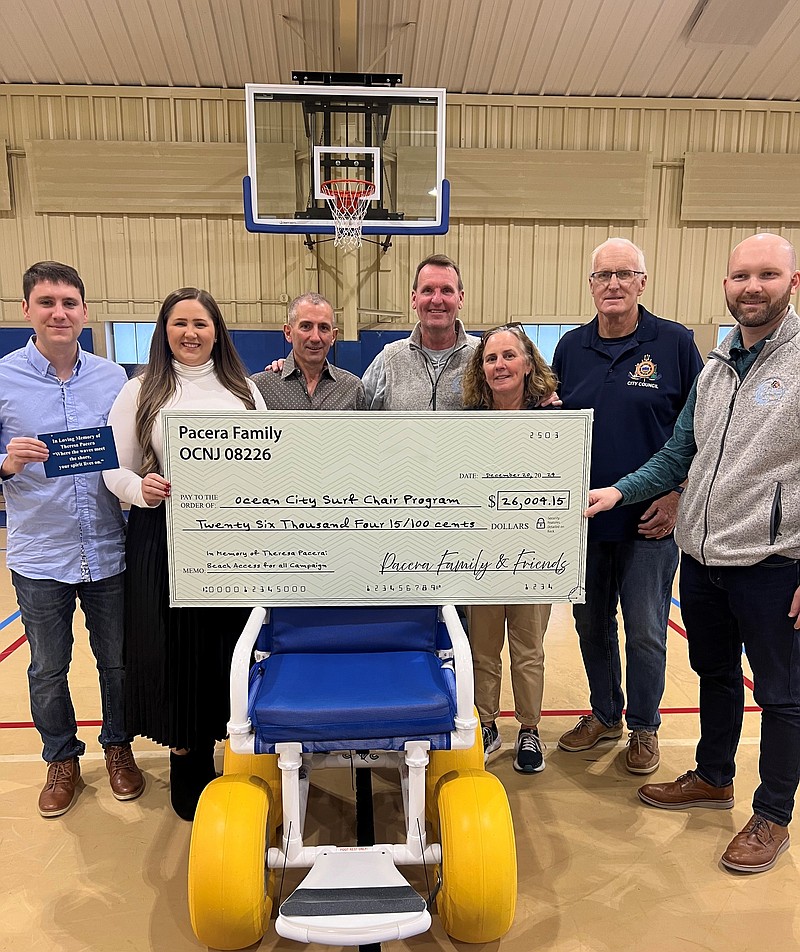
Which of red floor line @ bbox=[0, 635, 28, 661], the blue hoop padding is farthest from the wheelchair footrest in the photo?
A: the blue hoop padding

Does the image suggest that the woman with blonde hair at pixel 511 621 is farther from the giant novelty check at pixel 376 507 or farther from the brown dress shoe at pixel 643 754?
the giant novelty check at pixel 376 507

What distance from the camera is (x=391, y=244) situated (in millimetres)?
8125

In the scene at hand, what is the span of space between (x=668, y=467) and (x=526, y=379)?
1.85ft

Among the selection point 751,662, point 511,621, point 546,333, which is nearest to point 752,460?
point 751,662

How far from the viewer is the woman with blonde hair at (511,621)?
7.28ft

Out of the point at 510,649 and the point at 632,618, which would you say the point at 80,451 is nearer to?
the point at 510,649

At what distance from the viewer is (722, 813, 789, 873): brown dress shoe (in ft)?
6.77

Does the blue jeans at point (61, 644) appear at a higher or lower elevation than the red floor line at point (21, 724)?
higher

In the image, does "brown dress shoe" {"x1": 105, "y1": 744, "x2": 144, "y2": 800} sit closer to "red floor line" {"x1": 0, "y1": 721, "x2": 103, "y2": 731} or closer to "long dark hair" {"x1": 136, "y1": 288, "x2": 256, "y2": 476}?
"red floor line" {"x1": 0, "y1": 721, "x2": 103, "y2": 731}

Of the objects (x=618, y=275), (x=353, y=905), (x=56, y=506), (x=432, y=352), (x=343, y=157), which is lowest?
(x=353, y=905)

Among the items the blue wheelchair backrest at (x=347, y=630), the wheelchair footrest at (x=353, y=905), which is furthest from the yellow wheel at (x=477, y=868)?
the blue wheelchair backrest at (x=347, y=630)

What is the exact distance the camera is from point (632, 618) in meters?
2.49

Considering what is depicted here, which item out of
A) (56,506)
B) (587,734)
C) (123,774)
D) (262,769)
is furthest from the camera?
(587,734)

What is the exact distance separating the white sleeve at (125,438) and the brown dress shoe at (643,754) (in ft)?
6.78
